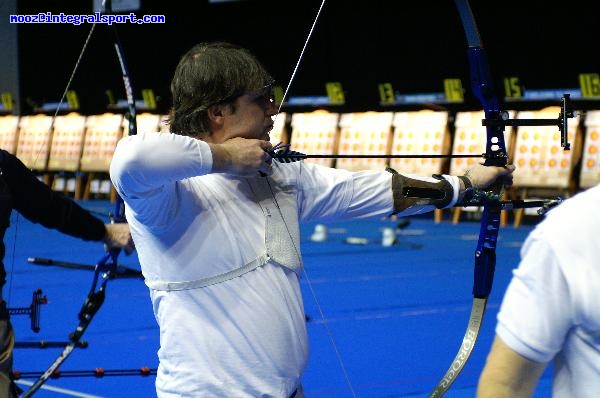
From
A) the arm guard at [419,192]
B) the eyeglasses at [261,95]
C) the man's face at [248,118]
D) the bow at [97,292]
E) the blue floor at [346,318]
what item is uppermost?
the eyeglasses at [261,95]

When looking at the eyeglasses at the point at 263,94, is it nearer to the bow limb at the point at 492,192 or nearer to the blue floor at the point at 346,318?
the blue floor at the point at 346,318

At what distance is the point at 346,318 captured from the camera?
5.34 m

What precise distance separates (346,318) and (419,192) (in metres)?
3.35

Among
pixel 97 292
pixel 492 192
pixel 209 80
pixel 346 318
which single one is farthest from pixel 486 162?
pixel 346 318

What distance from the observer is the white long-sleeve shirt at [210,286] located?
1683 millimetres

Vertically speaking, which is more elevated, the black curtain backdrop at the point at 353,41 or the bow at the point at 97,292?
the black curtain backdrop at the point at 353,41

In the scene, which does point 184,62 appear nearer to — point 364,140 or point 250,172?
point 250,172

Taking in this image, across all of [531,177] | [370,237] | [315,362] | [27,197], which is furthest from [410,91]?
[27,197]

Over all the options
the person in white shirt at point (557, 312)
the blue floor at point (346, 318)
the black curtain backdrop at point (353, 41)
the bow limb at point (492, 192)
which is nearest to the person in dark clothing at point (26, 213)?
the blue floor at point (346, 318)

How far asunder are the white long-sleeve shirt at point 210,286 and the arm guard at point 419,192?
0.36m

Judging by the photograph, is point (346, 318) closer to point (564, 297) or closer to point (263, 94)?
point (263, 94)

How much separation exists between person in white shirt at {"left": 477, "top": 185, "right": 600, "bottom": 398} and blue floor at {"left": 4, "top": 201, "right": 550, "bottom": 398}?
955mm

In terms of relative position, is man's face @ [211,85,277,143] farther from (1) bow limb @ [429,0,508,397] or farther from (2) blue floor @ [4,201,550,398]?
(1) bow limb @ [429,0,508,397]

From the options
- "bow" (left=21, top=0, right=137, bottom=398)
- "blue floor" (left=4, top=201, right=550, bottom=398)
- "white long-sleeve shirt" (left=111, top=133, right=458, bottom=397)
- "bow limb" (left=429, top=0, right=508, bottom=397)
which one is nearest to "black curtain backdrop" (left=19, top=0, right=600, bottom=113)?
"blue floor" (left=4, top=201, right=550, bottom=398)
